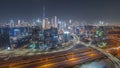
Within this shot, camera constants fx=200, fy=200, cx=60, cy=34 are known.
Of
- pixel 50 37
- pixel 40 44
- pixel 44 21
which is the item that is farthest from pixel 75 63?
pixel 44 21

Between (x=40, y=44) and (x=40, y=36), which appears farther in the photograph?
(x=40, y=36)

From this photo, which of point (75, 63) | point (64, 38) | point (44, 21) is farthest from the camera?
point (44, 21)

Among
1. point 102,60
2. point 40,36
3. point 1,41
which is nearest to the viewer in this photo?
point 102,60

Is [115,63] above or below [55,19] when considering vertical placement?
below

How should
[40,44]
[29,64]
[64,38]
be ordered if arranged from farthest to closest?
[64,38], [40,44], [29,64]

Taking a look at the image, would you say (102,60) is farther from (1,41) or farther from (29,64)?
(1,41)

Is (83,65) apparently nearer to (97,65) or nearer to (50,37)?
(97,65)

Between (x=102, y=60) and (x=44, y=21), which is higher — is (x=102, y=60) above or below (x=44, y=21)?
below

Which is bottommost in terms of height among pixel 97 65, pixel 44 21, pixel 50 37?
pixel 97 65

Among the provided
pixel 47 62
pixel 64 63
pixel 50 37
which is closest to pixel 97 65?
pixel 64 63
